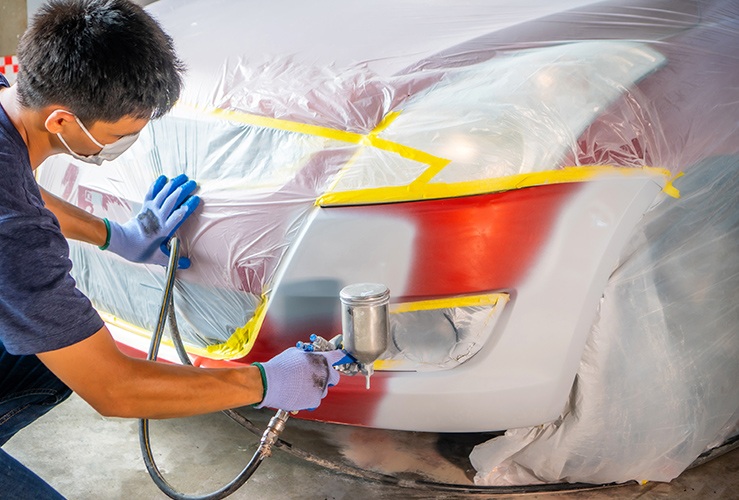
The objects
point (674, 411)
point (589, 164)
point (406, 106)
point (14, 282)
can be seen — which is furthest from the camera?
point (674, 411)

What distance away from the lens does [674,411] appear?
2131 mm

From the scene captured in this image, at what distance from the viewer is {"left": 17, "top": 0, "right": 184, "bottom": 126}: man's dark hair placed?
4.68ft

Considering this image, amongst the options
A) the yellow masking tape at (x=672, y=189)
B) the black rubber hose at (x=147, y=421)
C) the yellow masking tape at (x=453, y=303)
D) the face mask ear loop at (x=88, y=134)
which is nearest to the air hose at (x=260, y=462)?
the black rubber hose at (x=147, y=421)

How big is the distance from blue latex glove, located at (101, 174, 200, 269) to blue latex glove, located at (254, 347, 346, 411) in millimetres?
563

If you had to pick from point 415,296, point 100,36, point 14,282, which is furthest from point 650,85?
point 14,282

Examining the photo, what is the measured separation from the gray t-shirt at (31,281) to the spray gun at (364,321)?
0.47m

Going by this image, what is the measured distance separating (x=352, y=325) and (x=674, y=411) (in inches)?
38.2

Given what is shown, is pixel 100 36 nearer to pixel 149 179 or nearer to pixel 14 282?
pixel 14 282

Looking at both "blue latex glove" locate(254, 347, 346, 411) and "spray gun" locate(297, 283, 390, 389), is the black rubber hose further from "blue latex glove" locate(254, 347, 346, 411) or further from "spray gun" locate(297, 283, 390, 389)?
"spray gun" locate(297, 283, 390, 389)

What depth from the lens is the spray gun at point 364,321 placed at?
1.62m

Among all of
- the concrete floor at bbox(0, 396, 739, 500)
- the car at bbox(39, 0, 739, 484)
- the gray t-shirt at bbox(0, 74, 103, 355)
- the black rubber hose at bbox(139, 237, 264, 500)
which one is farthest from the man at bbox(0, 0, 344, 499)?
the concrete floor at bbox(0, 396, 739, 500)

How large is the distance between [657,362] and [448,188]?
2.36 ft

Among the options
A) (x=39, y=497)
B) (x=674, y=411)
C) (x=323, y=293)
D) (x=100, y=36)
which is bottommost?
(x=674, y=411)

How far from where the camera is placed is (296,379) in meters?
1.64
